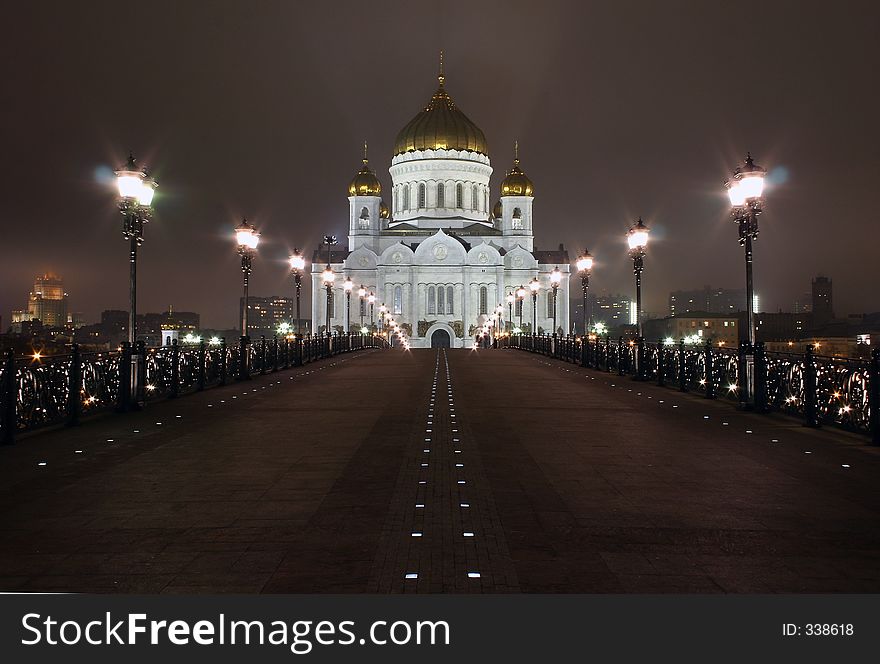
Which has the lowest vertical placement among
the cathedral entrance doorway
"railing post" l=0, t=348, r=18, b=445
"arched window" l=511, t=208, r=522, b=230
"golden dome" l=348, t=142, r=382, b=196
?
"railing post" l=0, t=348, r=18, b=445

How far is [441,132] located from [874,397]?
104767mm

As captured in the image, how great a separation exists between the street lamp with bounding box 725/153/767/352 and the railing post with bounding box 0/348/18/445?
13984 millimetres

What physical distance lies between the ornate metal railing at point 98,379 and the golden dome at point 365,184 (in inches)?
3712

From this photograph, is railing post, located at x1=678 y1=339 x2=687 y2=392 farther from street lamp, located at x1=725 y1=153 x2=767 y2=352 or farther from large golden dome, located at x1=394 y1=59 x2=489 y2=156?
large golden dome, located at x1=394 y1=59 x2=489 y2=156

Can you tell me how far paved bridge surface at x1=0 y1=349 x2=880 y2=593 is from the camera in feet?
20.0

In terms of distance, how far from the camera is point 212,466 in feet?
35.2

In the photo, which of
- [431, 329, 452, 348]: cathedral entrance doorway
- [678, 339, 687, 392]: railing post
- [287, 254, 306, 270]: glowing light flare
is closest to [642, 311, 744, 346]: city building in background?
[431, 329, 452, 348]: cathedral entrance doorway

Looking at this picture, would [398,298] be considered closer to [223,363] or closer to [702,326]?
[702,326]

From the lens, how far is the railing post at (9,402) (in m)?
12.5

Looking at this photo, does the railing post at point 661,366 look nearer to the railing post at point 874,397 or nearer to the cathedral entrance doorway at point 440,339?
the railing post at point 874,397

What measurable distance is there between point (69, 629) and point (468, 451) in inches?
284

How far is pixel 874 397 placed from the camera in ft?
41.2

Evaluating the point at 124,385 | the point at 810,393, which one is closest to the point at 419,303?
the point at 124,385

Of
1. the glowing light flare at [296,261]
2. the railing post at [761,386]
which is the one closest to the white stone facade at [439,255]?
the glowing light flare at [296,261]
